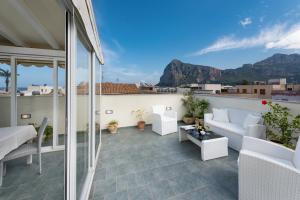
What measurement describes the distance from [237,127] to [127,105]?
347 cm

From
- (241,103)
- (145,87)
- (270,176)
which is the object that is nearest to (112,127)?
(145,87)

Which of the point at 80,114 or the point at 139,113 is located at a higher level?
the point at 80,114

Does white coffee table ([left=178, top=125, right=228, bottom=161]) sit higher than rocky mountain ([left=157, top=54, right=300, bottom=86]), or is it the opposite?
rocky mountain ([left=157, top=54, right=300, bottom=86])

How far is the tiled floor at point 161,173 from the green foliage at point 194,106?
7.29 ft

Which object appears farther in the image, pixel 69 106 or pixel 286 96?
pixel 286 96

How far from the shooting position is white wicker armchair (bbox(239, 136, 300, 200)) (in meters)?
1.18

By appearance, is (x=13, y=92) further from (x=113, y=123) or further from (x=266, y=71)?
(x=266, y=71)

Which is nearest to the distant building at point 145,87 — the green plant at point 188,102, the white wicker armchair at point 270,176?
the green plant at point 188,102

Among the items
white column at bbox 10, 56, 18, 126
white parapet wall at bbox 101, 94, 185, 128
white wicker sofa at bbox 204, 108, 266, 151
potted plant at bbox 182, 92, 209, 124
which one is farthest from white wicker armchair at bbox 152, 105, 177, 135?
white column at bbox 10, 56, 18, 126

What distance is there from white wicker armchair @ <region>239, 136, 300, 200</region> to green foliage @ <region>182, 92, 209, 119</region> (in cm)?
338

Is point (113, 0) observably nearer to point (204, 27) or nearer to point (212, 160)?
point (204, 27)

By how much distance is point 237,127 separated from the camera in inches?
128

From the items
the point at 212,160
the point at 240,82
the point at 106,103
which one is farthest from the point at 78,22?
the point at 240,82

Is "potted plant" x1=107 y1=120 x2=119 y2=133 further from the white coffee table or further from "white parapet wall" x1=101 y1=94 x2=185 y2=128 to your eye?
the white coffee table
